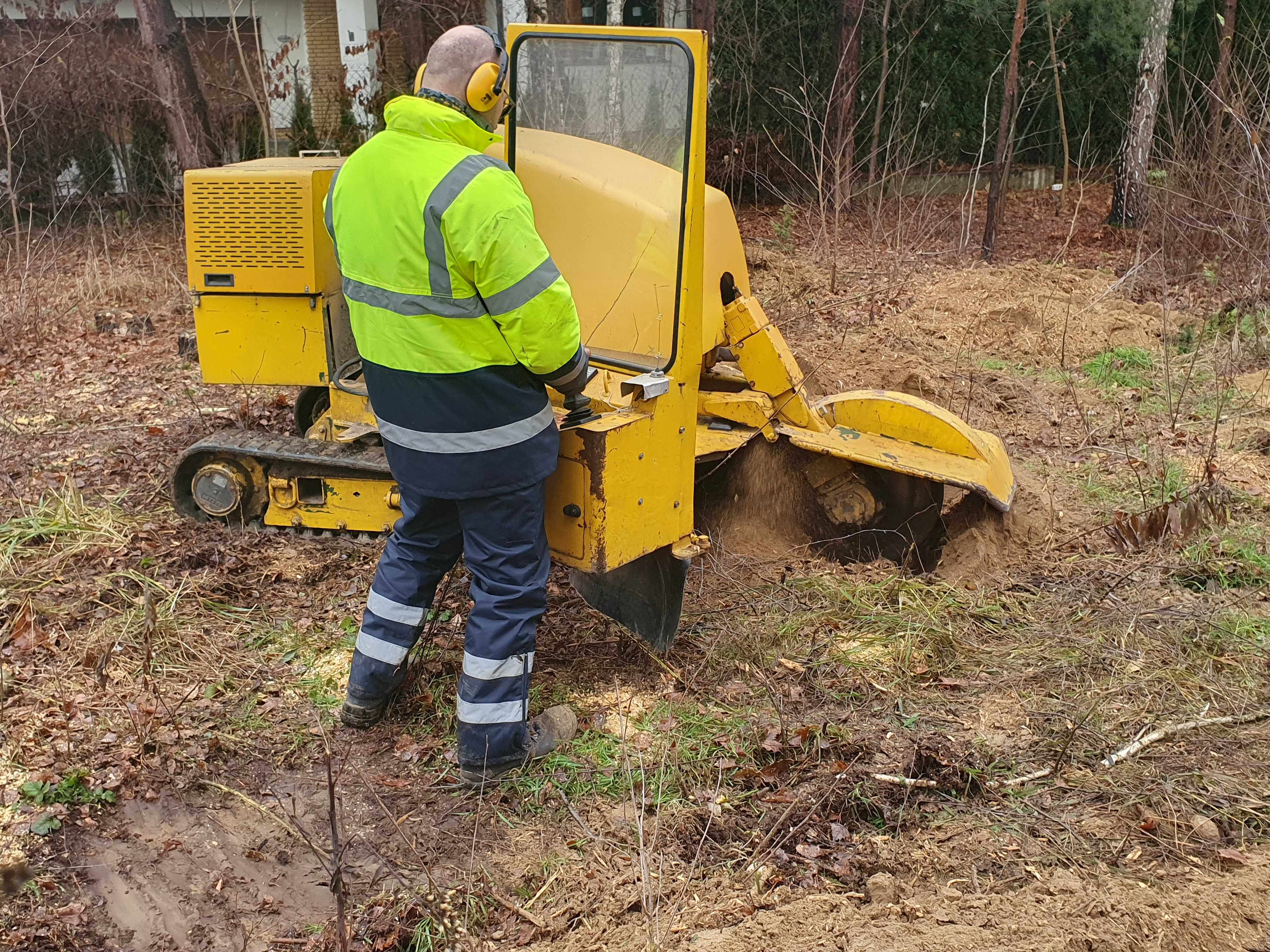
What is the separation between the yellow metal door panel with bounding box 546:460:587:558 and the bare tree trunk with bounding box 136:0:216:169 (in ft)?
33.8

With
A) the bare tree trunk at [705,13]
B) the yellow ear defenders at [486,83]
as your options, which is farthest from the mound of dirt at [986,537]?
the bare tree trunk at [705,13]

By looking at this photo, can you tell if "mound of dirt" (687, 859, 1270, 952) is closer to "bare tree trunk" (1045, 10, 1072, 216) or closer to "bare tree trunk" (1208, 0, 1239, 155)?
"bare tree trunk" (1208, 0, 1239, 155)

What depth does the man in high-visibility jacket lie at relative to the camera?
3.15 meters

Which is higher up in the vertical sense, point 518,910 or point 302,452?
point 302,452

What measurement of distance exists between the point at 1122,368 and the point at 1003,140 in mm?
4225

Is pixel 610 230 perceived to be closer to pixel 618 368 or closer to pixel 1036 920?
pixel 618 368

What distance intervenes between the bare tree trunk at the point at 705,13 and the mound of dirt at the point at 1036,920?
1122 cm

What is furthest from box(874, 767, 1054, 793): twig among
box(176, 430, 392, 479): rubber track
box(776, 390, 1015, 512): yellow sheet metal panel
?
box(176, 430, 392, 479): rubber track

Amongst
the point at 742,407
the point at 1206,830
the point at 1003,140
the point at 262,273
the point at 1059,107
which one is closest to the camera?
the point at 1206,830

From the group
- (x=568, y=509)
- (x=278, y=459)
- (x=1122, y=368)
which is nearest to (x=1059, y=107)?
(x=1122, y=368)

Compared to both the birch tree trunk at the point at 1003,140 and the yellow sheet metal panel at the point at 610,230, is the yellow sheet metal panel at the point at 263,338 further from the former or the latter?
the birch tree trunk at the point at 1003,140

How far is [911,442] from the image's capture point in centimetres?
511

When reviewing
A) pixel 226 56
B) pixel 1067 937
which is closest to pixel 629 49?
pixel 1067 937

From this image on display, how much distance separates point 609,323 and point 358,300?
3.25 ft
